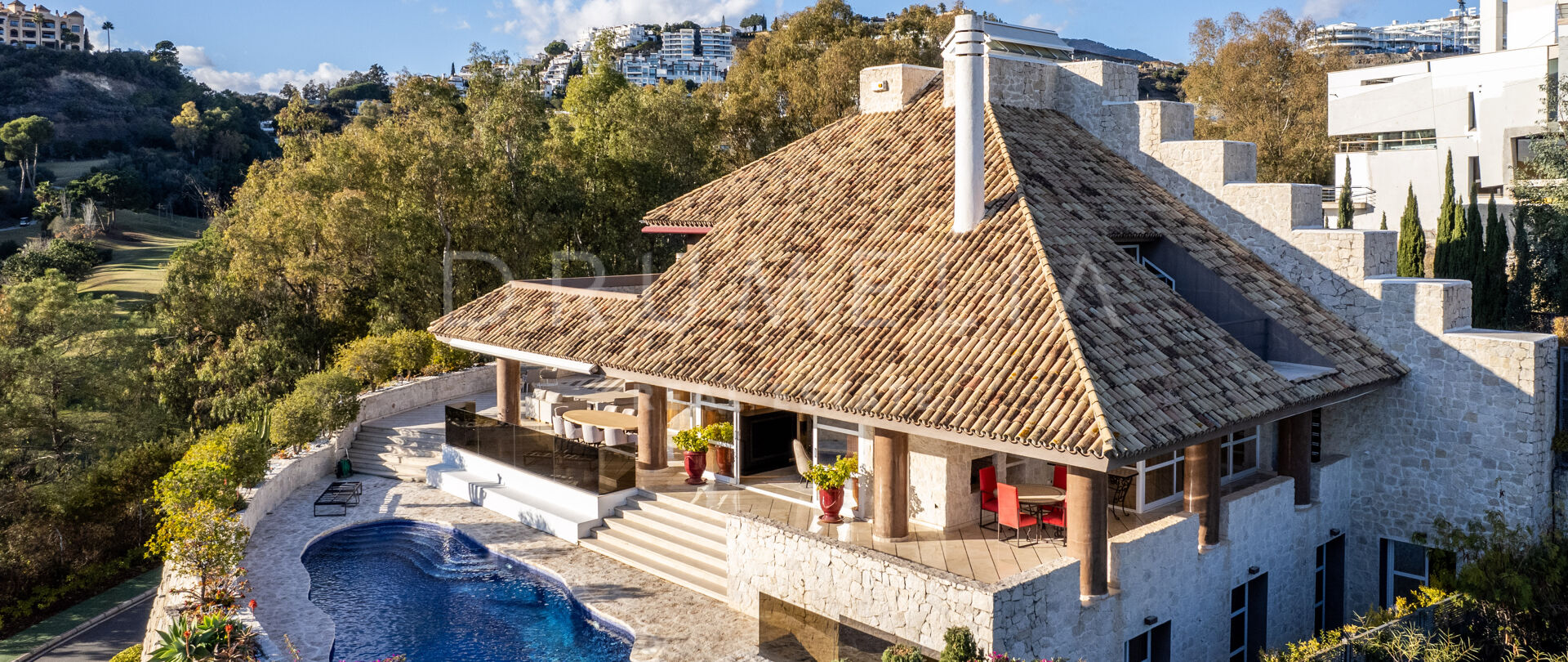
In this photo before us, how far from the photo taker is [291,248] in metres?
38.0

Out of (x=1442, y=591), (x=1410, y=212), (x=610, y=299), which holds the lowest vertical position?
(x=1442, y=591)

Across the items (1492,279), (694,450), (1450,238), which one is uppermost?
(1450,238)

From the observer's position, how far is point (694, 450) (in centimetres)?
1819

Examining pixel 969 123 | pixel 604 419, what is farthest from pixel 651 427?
pixel 969 123

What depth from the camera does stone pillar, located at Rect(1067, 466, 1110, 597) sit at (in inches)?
501

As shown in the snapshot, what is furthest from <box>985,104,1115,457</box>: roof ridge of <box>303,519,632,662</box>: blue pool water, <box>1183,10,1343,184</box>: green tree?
<box>1183,10,1343,184</box>: green tree

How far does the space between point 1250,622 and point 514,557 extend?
1225cm

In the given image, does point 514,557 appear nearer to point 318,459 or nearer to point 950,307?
point 318,459

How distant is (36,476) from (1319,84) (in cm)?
5426

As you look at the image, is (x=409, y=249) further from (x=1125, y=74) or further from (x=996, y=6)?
(x=996, y=6)

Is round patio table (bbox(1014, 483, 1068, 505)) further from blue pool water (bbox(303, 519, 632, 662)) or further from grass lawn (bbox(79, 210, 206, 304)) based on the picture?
grass lawn (bbox(79, 210, 206, 304))

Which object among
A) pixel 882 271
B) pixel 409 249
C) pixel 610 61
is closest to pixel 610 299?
pixel 882 271

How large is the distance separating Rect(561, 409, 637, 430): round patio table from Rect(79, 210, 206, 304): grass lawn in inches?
2010

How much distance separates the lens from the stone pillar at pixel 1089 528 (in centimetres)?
1273
